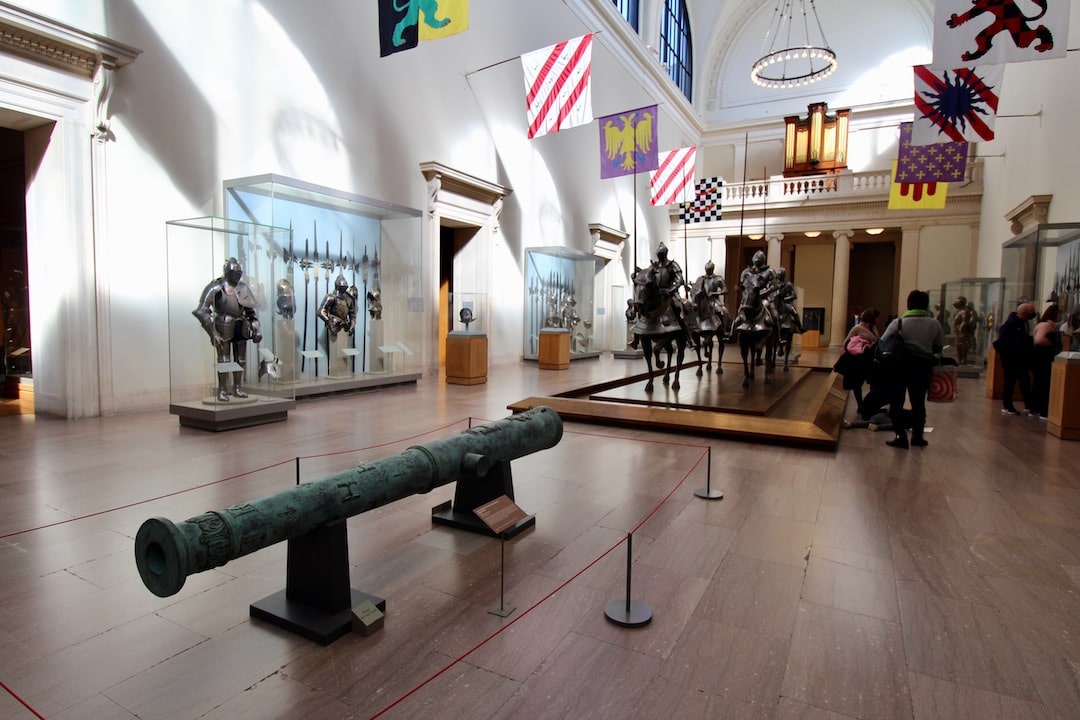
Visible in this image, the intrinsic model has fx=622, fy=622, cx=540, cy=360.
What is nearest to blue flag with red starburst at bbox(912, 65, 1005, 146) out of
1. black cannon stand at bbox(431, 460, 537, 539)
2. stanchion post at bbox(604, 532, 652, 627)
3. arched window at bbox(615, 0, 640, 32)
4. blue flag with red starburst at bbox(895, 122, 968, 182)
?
blue flag with red starburst at bbox(895, 122, 968, 182)

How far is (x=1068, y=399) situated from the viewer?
659cm

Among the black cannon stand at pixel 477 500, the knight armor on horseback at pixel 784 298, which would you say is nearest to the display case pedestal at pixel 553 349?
the knight armor on horseback at pixel 784 298

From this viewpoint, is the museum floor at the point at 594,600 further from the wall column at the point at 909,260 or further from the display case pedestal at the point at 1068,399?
the wall column at the point at 909,260

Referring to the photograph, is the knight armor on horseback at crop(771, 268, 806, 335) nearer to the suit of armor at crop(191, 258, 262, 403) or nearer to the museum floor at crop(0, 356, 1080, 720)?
the museum floor at crop(0, 356, 1080, 720)

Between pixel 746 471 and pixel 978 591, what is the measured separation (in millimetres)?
2199

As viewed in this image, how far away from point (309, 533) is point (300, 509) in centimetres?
23

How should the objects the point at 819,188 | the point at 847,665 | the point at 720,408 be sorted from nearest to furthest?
the point at 847,665
the point at 720,408
the point at 819,188

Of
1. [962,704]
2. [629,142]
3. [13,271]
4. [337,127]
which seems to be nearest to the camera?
[962,704]

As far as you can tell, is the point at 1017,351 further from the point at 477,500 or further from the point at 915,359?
the point at 477,500

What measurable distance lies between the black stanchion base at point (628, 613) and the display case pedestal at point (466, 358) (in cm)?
855

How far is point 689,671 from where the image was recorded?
7.37ft

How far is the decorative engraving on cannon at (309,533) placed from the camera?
1.97 m

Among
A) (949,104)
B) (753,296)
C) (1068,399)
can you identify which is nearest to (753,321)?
(753,296)

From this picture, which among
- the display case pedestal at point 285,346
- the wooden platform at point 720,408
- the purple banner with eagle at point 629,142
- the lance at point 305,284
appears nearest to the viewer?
the wooden platform at point 720,408
